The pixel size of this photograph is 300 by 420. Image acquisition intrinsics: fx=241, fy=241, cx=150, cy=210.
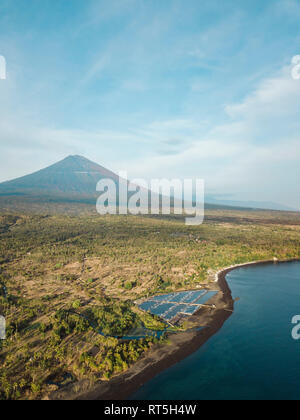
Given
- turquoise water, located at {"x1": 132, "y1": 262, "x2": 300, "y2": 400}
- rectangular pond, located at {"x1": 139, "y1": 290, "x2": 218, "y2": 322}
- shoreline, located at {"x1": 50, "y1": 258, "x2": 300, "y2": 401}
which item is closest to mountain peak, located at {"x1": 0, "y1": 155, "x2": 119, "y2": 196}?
rectangular pond, located at {"x1": 139, "y1": 290, "x2": 218, "y2": 322}

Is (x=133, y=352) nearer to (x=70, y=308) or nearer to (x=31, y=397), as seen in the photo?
(x=31, y=397)

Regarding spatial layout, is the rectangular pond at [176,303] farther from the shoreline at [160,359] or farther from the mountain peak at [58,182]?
the mountain peak at [58,182]

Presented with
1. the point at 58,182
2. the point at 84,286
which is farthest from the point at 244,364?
the point at 58,182

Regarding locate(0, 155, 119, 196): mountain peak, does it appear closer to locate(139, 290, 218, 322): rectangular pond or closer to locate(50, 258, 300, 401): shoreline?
locate(139, 290, 218, 322): rectangular pond

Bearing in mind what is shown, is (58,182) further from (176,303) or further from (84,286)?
(176,303)

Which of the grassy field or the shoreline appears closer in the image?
the shoreline

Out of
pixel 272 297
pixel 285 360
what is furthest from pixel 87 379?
pixel 272 297
